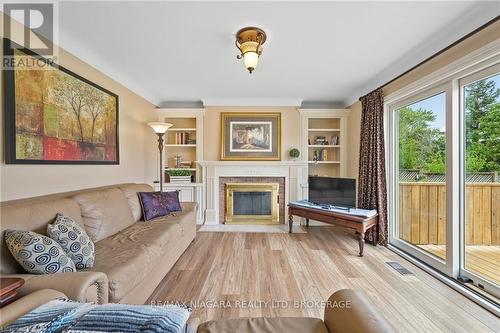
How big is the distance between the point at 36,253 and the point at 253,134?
3.64 meters

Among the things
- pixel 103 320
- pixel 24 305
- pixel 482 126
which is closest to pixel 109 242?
pixel 24 305

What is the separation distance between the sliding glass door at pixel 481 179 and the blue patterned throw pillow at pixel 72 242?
3432mm

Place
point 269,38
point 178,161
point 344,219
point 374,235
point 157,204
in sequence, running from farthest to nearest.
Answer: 1. point 178,161
2. point 374,235
3. point 344,219
4. point 157,204
5. point 269,38

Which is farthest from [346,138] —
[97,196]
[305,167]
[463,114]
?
[97,196]

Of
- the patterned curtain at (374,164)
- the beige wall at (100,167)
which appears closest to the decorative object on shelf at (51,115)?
the beige wall at (100,167)

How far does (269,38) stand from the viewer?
231 cm

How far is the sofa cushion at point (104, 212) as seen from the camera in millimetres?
2109

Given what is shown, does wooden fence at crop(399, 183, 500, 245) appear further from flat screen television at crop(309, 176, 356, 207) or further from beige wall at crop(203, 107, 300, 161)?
beige wall at crop(203, 107, 300, 161)

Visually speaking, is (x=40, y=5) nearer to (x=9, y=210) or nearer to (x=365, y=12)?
(x=9, y=210)

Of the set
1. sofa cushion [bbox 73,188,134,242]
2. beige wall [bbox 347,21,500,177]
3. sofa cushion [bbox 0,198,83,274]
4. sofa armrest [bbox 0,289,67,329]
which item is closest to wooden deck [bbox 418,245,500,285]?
beige wall [bbox 347,21,500,177]

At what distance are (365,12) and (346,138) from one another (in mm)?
2871

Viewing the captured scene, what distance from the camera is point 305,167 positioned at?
4.52m

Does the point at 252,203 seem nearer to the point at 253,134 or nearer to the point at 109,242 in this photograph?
the point at 253,134

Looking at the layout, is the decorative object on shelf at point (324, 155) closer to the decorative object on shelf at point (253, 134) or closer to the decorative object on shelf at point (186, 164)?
the decorative object on shelf at point (253, 134)
